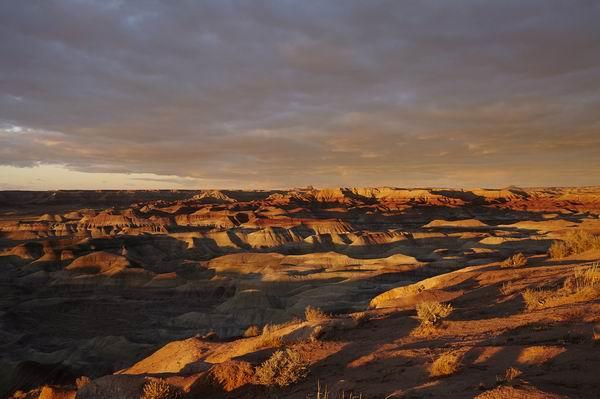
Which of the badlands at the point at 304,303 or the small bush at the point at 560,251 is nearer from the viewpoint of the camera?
the badlands at the point at 304,303

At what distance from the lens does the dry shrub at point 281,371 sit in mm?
9680

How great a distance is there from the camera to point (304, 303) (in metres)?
50.3

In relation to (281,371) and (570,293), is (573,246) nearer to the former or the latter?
(570,293)

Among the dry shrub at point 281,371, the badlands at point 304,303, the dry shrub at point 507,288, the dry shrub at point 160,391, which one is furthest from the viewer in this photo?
the dry shrub at point 507,288

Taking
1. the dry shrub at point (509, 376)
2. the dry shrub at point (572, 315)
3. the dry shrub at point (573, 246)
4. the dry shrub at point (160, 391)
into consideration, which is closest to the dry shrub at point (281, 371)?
the dry shrub at point (160, 391)

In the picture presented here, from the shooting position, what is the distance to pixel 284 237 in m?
101

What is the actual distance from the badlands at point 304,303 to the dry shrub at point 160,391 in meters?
0.06

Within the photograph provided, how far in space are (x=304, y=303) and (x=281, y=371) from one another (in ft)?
135

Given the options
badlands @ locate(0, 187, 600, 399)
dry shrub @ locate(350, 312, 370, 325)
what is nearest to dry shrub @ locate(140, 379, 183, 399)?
badlands @ locate(0, 187, 600, 399)

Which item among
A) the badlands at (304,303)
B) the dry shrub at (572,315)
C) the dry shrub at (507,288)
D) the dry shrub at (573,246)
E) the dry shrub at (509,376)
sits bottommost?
the badlands at (304,303)

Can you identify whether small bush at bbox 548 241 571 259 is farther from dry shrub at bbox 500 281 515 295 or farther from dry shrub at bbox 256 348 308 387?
dry shrub at bbox 256 348 308 387

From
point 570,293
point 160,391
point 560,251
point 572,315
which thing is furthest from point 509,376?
point 560,251

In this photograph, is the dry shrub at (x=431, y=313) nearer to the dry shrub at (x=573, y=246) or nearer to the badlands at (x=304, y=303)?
the badlands at (x=304, y=303)

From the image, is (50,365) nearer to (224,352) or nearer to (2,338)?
(2,338)
